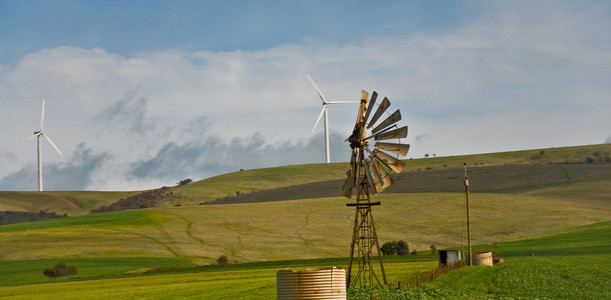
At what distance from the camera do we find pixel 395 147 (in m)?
45.0

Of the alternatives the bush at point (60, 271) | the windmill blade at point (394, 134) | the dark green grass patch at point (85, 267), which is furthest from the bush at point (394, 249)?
the windmill blade at point (394, 134)

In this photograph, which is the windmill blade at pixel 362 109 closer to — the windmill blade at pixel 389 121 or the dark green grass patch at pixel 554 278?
the windmill blade at pixel 389 121

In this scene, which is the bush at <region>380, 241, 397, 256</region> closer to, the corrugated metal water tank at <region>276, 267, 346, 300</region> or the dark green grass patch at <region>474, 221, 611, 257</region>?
the dark green grass patch at <region>474, 221, 611, 257</region>

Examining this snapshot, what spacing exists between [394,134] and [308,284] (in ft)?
52.3

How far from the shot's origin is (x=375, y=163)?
148 feet

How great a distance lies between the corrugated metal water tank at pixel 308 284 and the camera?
101 feet

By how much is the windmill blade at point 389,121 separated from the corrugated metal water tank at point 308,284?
50.4 feet

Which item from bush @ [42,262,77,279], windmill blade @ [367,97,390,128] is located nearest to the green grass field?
bush @ [42,262,77,279]

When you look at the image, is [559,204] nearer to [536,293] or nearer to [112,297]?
[536,293]

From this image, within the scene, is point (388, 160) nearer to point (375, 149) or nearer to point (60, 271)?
point (375, 149)

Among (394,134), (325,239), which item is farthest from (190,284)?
(325,239)

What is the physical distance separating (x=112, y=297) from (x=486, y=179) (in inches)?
4055

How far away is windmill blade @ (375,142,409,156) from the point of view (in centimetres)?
4475

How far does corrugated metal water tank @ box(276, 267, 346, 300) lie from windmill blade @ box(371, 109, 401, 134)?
1535cm
